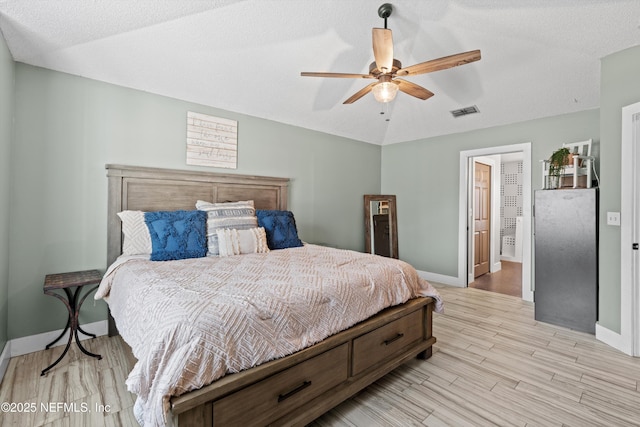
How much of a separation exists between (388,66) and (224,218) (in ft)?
6.48

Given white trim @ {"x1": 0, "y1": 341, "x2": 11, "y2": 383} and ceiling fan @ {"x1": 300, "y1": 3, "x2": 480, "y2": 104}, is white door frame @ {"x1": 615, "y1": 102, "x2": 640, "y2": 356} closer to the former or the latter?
ceiling fan @ {"x1": 300, "y1": 3, "x2": 480, "y2": 104}

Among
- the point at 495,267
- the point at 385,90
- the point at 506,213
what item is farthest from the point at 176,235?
the point at 506,213

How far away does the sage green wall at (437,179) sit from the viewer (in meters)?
3.75

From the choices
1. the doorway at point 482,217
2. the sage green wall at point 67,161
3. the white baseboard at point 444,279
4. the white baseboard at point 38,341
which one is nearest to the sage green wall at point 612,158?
the white baseboard at point 444,279

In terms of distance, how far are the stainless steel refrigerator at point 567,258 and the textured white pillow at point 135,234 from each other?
13.1 ft

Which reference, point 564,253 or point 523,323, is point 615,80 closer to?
point 564,253

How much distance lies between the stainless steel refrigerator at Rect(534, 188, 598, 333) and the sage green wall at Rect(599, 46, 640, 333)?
0.31 ft

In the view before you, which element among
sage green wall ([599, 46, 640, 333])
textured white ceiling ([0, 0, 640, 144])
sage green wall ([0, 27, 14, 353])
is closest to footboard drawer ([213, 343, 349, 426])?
sage green wall ([0, 27, 14, 353])

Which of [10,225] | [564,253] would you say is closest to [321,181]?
[564,253]

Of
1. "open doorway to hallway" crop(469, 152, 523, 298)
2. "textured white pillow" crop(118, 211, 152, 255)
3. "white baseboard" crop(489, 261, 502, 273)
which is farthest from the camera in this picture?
"white baseboard" crop(489, 261, 502, 273)

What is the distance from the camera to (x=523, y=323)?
311 centimetres

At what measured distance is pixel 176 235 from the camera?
256cm

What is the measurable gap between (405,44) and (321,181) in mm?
2194

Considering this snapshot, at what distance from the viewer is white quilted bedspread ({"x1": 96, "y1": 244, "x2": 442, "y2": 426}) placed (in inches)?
45.6
